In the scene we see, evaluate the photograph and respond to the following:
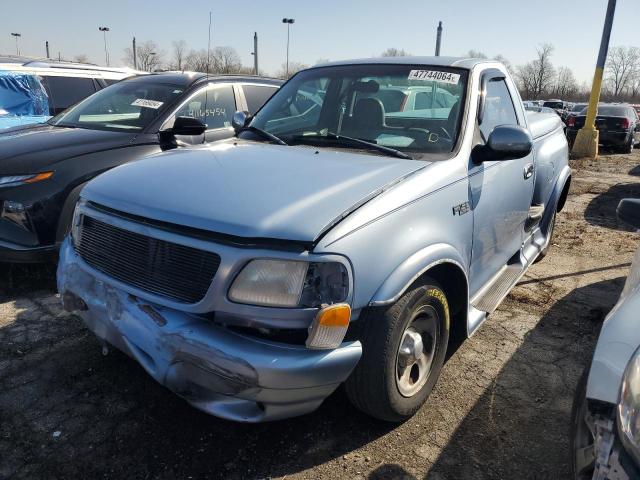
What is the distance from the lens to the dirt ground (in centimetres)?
244

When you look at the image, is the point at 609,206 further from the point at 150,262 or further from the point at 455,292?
the point at 150,262

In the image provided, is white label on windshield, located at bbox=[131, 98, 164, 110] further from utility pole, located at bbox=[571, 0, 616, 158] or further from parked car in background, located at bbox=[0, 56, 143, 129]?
utility pole, located at bbox=[571, 0, 616, 158]

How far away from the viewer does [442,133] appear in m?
3.18

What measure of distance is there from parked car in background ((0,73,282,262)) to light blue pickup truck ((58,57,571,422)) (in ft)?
4.74

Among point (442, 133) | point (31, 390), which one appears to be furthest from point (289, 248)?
point (31, 390)

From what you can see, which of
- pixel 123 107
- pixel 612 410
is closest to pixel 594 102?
pixel 123 107

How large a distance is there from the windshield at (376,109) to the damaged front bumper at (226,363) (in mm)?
1420

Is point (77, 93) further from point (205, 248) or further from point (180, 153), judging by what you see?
point (205, 248)

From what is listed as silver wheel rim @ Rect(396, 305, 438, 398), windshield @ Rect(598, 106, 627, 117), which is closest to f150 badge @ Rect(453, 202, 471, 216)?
silver wheel rim @ Rect(396, 305, 438, 398)

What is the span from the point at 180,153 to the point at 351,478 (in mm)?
2031

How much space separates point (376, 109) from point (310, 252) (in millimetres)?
1677

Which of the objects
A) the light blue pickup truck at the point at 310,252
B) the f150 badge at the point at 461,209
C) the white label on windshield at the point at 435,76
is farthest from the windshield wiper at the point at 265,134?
the f150 badge at the point at 461,209

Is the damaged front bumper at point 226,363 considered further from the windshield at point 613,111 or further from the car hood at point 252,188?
the windshield at point 613,111

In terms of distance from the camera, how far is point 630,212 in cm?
259
